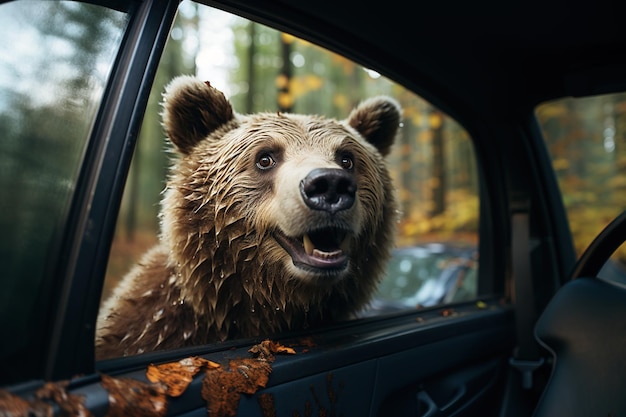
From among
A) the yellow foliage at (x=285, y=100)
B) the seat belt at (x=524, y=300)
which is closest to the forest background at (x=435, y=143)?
the yellow foliage at (x=285, y=100)

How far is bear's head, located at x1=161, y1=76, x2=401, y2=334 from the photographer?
68.1 inches

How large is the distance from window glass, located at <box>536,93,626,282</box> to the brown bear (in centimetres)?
713

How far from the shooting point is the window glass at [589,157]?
9.16 m

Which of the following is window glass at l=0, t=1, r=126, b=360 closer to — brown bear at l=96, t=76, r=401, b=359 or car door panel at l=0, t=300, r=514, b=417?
car door panel at l=0, t=300, r=514, b=417

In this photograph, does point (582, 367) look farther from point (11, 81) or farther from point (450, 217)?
point (450, 217)

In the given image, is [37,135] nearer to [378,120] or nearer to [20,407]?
[20,407]

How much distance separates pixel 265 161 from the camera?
1.94 m

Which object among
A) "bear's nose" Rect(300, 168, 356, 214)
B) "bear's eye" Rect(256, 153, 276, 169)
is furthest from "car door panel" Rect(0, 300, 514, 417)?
"bear's eye" Rect(256, 153, 276, 169)

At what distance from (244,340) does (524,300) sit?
185 centimetres

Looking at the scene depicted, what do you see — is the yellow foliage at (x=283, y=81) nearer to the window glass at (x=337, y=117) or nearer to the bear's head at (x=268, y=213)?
the window glass at (x=337, y=117)

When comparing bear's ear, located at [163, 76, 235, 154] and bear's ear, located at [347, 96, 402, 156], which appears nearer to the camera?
bear's ear, located at [163, 76, 235, 154]

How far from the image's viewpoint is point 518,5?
86.4 inches

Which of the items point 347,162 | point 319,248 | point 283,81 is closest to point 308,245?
point 319,248

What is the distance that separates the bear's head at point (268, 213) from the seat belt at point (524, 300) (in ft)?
3.57
